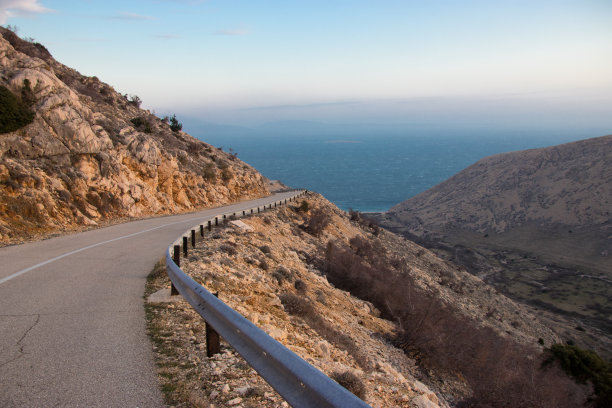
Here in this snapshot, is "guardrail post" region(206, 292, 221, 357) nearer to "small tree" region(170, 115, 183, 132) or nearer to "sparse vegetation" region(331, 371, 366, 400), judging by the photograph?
"sparse vegetation" region(331, 371, 366, 400)

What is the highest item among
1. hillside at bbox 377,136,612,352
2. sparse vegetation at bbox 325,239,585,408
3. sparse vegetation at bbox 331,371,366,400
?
sparse vegetation at bbox 331,371,366,400

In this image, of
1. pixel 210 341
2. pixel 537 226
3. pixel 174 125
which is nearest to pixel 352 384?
pixel 210 341

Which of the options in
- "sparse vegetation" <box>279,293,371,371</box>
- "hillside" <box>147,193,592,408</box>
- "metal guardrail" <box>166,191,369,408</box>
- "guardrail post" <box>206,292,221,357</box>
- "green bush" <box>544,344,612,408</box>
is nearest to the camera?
"metal guardrail" <box>166,191,369,408</box>

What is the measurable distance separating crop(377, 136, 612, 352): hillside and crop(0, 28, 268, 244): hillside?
29756 millimetres

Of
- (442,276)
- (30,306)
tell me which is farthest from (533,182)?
(30,306)

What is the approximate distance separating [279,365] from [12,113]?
1988cm

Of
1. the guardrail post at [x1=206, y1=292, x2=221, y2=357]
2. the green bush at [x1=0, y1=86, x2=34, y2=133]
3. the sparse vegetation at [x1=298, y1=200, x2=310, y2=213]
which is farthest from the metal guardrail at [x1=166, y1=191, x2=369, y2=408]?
the sparse vegetation at [x1=298, y1=200, x2=310, y2=213]

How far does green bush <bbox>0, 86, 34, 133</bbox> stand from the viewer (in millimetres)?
17328

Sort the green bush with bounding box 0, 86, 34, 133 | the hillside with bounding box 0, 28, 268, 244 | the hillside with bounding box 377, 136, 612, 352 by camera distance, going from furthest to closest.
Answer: the hillside with bounding box 377, 136, 612, 352 < the green bush with bounding box 0, 86, 34, 133 < the hillside with bounding box 0, 28, 268, 244

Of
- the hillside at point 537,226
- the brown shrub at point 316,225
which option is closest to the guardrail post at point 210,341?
the brown shrub at point 316,225

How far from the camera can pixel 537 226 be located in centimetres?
6956

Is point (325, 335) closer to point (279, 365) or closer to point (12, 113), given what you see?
point (279, 365)

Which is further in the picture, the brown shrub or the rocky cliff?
the rocky cliff

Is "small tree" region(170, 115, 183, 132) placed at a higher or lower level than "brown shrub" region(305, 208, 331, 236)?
higher
